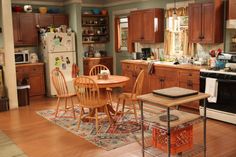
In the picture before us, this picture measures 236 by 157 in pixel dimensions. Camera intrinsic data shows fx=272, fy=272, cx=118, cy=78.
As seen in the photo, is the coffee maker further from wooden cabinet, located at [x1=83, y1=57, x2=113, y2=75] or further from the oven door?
the oven door

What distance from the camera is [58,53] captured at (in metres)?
7.02

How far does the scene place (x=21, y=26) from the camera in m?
7.00

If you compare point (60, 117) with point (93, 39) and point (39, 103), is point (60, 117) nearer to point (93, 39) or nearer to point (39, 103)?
point (39, 103)

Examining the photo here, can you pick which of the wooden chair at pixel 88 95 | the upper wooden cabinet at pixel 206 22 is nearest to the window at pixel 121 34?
the upper wooden cabinet at pixel 206 22

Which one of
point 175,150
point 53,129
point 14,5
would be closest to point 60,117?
point 53,129

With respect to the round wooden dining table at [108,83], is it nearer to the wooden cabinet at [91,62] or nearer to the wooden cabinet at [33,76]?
the wooden cabinet at [33,76]

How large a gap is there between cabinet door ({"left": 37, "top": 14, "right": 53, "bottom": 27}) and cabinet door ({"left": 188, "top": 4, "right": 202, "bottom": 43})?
12.5ft

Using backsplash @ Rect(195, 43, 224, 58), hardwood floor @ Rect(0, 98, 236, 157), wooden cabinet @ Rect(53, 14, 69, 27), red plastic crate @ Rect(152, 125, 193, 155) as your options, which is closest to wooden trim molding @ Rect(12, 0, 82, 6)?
wooden cabinet @ Rect(53, 14, 69, 27)

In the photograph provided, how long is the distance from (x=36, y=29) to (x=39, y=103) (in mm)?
2060

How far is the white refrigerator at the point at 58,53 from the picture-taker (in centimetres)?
690

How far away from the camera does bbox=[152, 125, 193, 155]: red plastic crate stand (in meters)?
3.09

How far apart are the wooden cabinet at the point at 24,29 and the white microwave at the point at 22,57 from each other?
34cm

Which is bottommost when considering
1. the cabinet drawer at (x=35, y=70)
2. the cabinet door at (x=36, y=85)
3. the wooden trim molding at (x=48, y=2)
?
the cabinet door at (x=36, y=85)

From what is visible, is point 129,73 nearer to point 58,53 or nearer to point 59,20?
point 58,53
